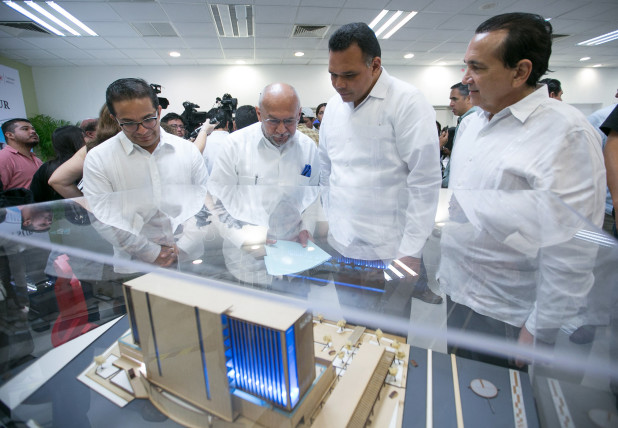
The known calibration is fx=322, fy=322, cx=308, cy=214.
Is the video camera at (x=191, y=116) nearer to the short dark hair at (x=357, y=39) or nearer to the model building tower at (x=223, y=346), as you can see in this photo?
the short dark hair at (x=357, y=39)

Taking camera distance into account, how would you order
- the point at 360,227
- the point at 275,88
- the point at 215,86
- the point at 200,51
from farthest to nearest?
the point at 215,86
the point at 200,51
the point at 275,88
the point at 360,227

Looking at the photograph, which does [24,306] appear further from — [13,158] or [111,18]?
[111,18]

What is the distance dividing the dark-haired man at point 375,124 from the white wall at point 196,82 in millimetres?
6996

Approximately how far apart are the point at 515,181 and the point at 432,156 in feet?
1.21

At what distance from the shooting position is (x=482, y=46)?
42.7 inches

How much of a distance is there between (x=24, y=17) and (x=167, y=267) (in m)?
6.57

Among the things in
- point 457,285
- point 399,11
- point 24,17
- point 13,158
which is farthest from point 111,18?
point 457,285

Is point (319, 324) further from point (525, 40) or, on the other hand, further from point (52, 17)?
point (52, 17)

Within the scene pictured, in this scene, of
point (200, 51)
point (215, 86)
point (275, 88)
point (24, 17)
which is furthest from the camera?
point (215, 86)

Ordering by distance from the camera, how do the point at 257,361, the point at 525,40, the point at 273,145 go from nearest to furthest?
the point at 257,361
the point at 525,40
the point at 273,145

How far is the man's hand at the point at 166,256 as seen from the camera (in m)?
0.76

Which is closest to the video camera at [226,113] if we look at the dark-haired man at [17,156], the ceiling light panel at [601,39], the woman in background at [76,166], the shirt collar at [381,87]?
the woman in background at [76,166]

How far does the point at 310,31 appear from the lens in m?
5.95

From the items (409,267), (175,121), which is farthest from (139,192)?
(175,121)
